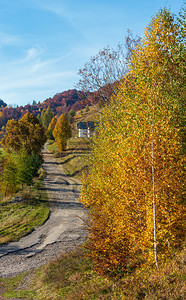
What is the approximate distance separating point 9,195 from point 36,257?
1713cm

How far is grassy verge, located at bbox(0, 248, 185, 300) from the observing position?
23.9 feet

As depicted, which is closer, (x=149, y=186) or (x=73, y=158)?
(x=149, y=186)

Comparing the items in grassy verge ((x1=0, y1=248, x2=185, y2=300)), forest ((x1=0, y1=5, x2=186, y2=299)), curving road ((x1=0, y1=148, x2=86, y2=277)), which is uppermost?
forest ((x1=0, y1=5, x2=186, y2=299))

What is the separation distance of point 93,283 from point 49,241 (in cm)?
891

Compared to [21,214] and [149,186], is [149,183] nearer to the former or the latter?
[149,186]

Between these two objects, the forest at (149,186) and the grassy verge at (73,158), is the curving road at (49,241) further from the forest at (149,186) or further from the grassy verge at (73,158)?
the grassy verge at (73,158)

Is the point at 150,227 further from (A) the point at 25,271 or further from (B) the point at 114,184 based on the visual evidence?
(A) the point at 25,271

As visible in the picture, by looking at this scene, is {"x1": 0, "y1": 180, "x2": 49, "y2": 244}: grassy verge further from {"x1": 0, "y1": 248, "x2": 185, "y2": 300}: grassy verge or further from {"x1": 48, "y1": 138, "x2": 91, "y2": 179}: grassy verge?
{"x1": 48, "y1": 138, "x2": 91, "y2": 179}: grassy verge

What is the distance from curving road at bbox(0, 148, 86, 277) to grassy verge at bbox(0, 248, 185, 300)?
5.18 feet

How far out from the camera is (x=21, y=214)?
909 inches

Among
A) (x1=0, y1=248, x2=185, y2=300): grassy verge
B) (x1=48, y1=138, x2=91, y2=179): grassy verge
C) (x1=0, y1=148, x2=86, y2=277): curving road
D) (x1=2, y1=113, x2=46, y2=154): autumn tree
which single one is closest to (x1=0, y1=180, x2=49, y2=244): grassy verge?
(x1=0, y1=148, x2=86, y2=277): curving road

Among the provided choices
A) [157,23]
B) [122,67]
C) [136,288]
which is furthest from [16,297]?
[122,67]

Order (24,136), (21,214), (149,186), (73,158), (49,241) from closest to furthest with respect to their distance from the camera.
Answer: (149,186) < (49,241) < (21,214) < (24,136) < (73,158)

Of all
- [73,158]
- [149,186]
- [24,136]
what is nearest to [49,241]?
[149,186]
